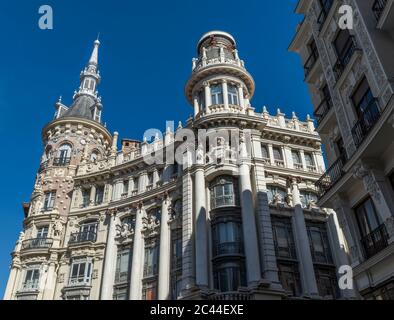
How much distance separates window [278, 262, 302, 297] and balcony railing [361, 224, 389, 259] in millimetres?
13474

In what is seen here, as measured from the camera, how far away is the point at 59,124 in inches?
1842

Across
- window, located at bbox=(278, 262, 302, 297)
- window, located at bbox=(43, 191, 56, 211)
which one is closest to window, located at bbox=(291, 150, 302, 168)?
window, located at bbox=(278, 262, 302, 297)

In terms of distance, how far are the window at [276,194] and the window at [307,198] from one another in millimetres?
1636

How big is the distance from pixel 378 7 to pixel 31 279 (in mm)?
34541

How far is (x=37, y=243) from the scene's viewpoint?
38.1m

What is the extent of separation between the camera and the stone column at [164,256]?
101 ft

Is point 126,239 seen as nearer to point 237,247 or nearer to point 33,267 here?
point 33,267

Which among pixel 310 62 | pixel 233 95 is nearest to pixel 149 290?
pixel 233 95

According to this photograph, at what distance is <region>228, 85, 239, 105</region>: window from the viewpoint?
37125 millimetres

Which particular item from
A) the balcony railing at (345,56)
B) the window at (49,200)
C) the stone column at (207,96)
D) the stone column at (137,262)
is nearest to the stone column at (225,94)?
the stone column at (207,96)

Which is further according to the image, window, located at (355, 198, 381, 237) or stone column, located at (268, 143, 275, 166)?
stone column, located at (268, 143, 275, 166)

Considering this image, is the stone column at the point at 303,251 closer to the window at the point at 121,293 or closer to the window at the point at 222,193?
the window at the point at 222,193

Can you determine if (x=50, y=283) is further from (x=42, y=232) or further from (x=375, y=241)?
(x=375, y=241)

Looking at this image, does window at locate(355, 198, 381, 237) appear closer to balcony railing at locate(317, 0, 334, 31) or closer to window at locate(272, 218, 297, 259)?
balcony railing at locate(317, 0, 334, 31)
